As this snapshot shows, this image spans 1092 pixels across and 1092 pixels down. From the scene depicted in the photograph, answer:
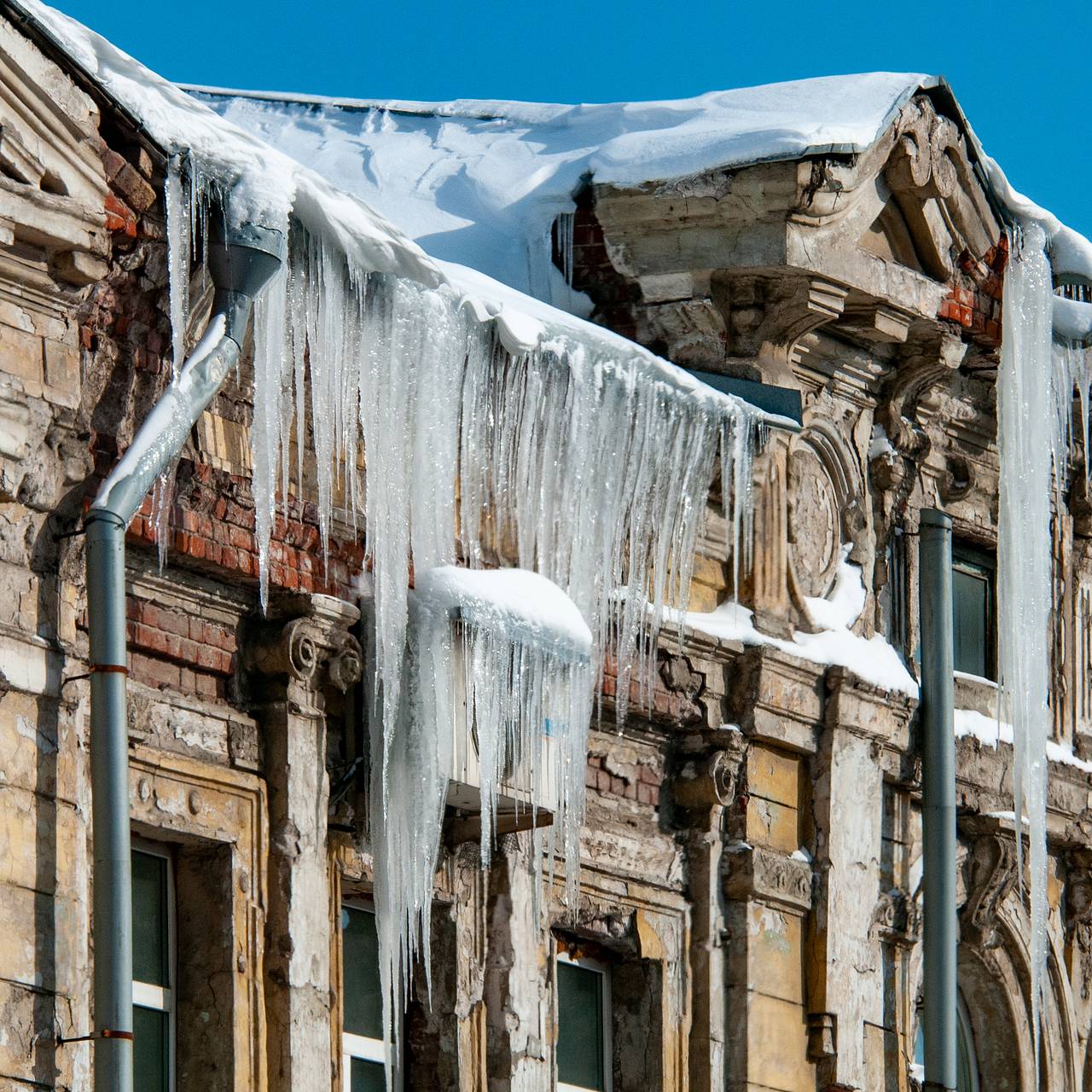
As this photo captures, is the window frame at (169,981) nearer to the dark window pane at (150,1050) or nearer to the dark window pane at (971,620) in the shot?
the dark window pane at (150,1050)

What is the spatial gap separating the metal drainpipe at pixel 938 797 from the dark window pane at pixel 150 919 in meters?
4.00

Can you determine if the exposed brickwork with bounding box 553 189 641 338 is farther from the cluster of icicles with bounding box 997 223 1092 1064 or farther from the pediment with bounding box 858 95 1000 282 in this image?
the cluster of icicles with bounding box 997 223 1092 1064

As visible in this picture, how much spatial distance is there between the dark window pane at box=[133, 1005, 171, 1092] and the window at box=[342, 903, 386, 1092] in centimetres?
90

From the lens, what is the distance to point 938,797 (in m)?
13.7

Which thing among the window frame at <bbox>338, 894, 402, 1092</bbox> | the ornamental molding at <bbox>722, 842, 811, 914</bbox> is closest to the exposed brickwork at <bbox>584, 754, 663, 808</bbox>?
the ornamental molding at <bbox>722, 842, 811, 914</bbox>

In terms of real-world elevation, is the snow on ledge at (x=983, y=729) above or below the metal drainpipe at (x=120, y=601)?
above

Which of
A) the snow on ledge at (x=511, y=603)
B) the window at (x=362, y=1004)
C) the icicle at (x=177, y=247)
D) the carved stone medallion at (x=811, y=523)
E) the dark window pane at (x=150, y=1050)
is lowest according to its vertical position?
the dark window pane at (x=150, y=1050)

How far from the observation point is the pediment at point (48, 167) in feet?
32.3

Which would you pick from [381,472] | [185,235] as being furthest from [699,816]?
[185,235]

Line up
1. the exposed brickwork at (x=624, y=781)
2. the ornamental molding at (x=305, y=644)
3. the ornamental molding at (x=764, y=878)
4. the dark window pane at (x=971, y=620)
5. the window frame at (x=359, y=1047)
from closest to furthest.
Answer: the ornamental molding at (x=305, y=644)
the window frame at (x=359, y=1047)
the exposed brickwork at (x=624, y=781)
the ornamental molding at (x=764, y=878)
the dark window pane at (x=971, y=620)

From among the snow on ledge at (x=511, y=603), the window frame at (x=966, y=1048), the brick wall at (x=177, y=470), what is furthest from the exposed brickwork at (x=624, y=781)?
the window frame at (x=966, y=1048)

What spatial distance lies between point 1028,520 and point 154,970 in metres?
5.69

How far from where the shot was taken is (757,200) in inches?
525

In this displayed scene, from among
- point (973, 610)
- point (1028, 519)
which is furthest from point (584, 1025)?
point (1028, 519)
